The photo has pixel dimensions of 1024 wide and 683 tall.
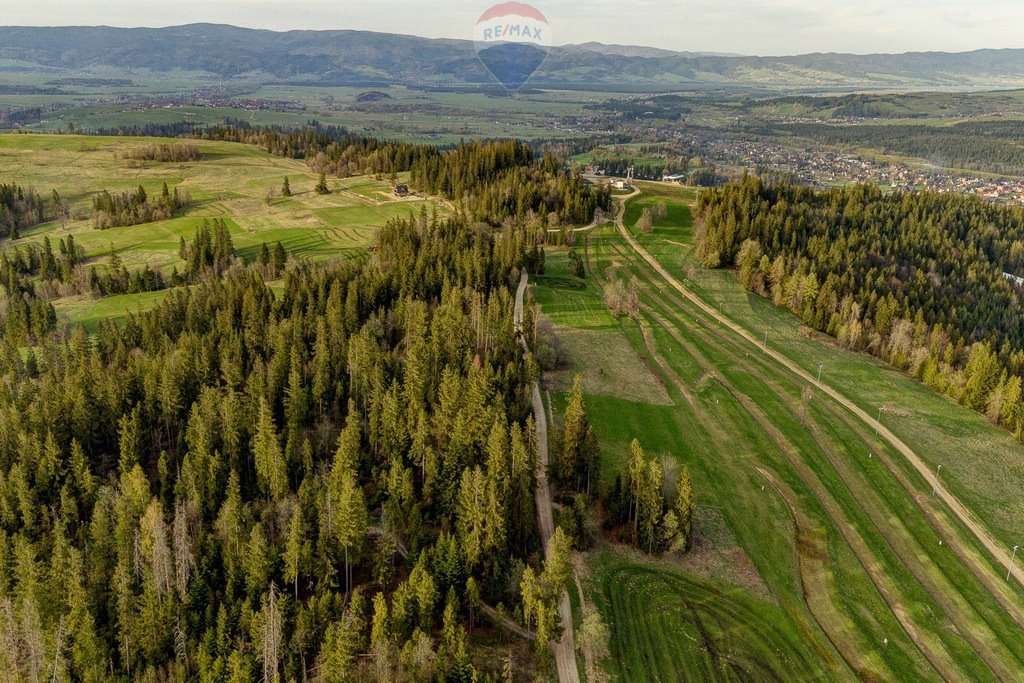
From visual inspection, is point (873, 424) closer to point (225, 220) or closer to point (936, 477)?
point (936, 477)

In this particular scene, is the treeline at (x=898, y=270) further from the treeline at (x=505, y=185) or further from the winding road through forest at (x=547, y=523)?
the winding road through forest at (x=547, y=523)

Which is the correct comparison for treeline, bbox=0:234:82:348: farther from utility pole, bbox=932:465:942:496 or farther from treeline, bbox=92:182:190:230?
utility pole, bbox=932:465:942:496

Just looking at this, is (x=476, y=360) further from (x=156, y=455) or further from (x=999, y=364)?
(x=999, y=364)

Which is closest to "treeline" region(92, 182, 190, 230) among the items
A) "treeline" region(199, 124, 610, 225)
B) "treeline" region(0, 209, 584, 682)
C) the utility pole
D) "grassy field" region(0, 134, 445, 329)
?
"grassy field" region(0, 134, 445, 329)

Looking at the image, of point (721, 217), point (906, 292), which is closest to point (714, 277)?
point (721, 217)

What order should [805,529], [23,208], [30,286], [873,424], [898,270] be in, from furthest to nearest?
[23,208], [898,270], [30,286], [873,424], [805,529]

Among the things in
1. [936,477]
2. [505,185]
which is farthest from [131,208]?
[936,477]
